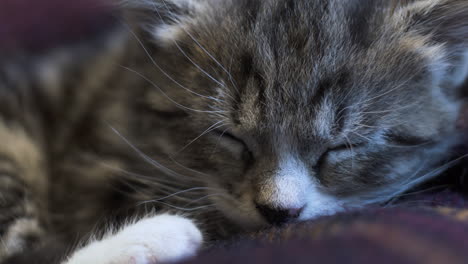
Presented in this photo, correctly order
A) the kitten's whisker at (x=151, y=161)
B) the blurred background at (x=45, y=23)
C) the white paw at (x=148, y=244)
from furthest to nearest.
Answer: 1. the blurred background at (x=45, y=23)
2. the kitten's whisker at (x=151, y=161)
3. the white paw at (x=148, y=244)

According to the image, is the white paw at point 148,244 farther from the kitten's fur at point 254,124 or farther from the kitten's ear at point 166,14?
the kitten's ear at point 166,14

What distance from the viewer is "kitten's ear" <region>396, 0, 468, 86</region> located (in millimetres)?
927

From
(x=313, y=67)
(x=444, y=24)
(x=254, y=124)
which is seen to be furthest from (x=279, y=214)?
(x=444, y=24)

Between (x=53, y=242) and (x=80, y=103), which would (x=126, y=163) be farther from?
(x=80, y=103)

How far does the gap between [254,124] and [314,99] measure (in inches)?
4.8

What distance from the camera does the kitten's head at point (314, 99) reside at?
89 cm

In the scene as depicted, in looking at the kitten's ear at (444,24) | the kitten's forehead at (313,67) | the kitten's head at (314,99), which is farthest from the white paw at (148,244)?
the kitten's ear at (444,24)

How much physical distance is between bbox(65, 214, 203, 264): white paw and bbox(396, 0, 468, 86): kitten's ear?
597mm

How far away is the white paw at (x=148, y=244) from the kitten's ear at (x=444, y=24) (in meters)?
0.60

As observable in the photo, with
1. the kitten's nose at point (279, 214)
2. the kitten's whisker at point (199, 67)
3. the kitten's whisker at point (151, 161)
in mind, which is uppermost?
the kitten's whisker at point (199, 67)

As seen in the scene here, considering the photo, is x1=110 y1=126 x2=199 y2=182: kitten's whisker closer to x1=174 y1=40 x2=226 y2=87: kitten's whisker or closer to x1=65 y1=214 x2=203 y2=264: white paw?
x1=65 y1=214 x2=203 y2=264: white paw

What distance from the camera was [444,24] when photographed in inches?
38.0

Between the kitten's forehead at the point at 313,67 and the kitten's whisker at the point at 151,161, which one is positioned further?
the kitten's whisker at the point at 151,161

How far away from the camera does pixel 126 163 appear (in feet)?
3.77
